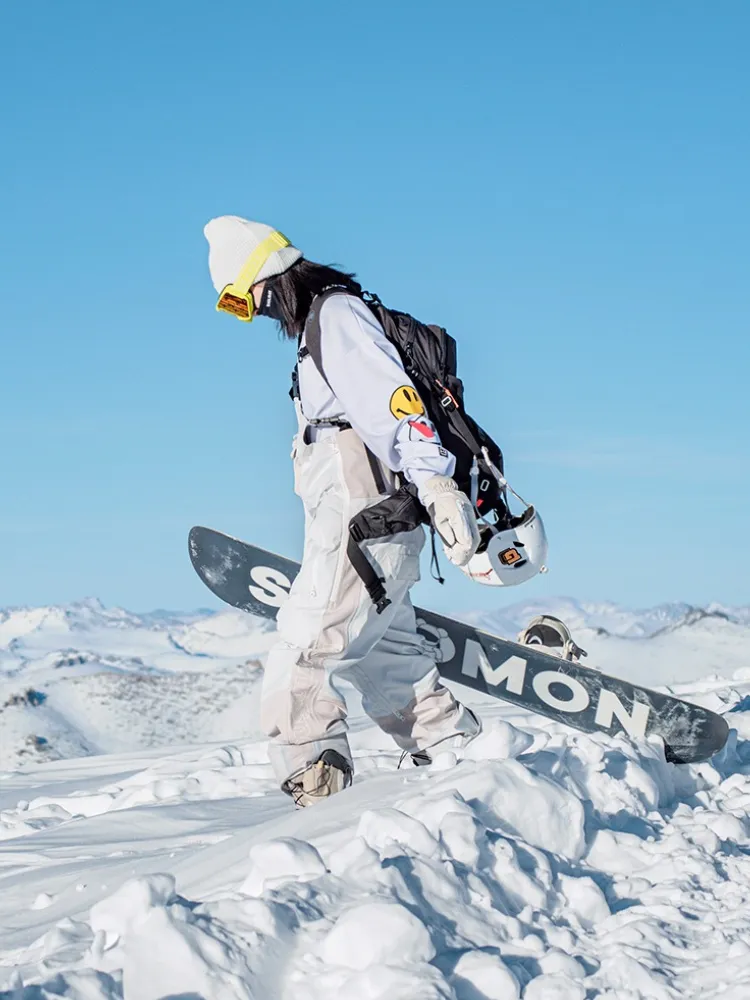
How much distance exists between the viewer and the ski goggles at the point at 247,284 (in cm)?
402

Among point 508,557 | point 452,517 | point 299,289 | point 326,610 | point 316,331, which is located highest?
point 299,289

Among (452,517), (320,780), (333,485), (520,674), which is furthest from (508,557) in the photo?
(520,674)

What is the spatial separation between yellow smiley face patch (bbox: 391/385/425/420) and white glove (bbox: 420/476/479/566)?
0.79ft

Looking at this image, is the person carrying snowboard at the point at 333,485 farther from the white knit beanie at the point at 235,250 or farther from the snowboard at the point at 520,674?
the snowboard at the point at 520,674

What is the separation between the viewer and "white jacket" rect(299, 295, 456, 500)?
3654 mm

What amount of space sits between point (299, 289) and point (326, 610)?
121 centimetres

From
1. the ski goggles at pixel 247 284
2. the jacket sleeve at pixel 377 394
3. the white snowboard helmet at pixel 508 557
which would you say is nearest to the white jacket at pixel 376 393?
the jacket sleeve at pixel 377 394

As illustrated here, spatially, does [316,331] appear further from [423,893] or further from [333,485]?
[423,893]

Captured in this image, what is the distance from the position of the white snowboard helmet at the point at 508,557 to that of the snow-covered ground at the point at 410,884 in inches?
23.4

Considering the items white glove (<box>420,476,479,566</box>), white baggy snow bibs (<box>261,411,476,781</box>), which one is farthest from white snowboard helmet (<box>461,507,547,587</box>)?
white glove (<box>420,476,479,566</box>)

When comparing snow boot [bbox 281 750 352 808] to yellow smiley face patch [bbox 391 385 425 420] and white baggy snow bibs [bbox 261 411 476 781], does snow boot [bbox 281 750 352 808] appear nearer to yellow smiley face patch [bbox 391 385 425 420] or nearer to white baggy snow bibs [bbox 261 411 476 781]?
white baggy snow bibs [bbox 261 411 476 781]

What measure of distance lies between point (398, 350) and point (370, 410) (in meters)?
0.32

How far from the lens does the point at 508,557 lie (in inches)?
156

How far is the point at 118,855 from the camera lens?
3.51 m
